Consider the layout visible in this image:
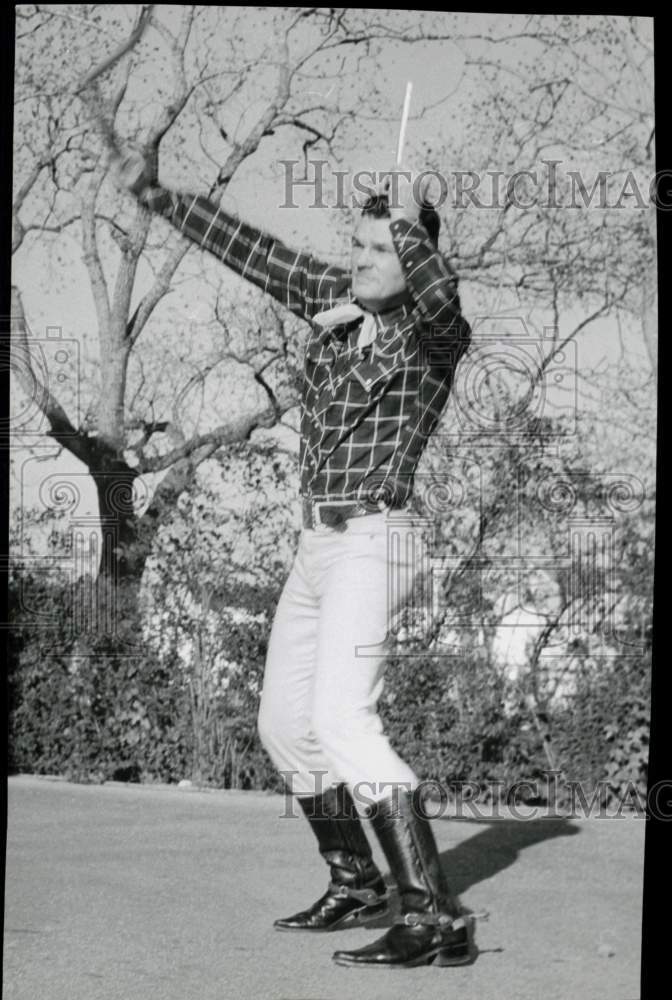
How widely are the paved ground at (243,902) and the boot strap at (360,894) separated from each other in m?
0.07

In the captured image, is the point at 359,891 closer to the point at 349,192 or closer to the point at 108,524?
the point at 108,524

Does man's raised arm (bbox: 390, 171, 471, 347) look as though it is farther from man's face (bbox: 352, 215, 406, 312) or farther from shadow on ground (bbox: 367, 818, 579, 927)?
shadow on ground (bbox: 367, 818, 579, 927)

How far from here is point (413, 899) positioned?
11.4 feet

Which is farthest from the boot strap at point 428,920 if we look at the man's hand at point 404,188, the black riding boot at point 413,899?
the man's hand at point 404,188

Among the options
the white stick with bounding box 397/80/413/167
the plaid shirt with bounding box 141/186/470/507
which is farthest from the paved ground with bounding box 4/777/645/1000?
the white stick with bounding box 397/80/413/167

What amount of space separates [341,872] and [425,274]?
68.4 inches

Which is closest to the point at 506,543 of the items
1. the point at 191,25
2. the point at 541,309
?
the point at 541,309

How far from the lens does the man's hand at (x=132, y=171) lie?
396 cm

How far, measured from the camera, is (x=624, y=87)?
13.1 feet

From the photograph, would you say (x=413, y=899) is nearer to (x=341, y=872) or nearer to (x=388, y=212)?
(x=341, y=872)

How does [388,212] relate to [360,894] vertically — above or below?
above

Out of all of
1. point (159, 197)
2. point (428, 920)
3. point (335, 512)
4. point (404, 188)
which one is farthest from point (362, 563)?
point (159, 197)

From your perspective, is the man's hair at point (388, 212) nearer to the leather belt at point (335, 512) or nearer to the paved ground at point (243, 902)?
the leather belt at point (335, 512)

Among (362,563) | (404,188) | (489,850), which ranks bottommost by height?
(489,850)
